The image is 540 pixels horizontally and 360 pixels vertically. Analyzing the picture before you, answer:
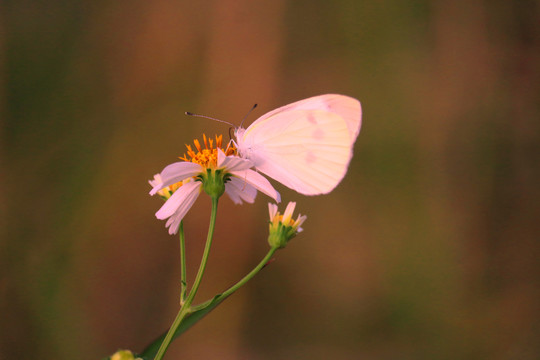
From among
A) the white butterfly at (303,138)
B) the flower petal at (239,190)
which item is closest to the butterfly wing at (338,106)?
the white butterfly at (303,138)

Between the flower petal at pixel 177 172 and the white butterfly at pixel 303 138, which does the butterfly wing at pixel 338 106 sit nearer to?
the white butterfly at pixel 303 138

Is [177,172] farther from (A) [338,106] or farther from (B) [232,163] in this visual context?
(A) [338,106]

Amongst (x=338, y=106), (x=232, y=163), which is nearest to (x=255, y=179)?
(x=232, y=163)

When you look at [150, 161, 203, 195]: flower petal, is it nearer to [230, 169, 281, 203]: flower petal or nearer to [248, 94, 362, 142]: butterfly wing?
[230, 169, 281, 203]: flower petal

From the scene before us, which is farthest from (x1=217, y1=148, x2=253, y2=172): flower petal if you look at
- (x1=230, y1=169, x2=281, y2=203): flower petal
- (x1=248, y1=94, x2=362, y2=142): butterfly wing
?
(x1=248, y1=94, x2=362, y2=142): butterfly wing

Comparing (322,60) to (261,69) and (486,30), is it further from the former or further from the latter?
(486,30)

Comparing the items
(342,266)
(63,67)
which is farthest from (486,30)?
A: (63,67)
